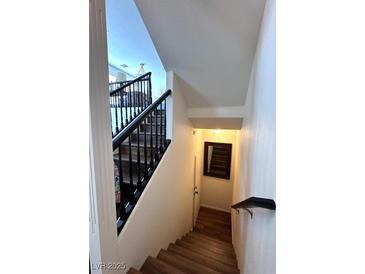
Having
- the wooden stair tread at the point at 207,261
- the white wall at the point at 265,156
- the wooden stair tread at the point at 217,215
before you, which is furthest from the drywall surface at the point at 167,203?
the wooden stair tread at the point at 217,215

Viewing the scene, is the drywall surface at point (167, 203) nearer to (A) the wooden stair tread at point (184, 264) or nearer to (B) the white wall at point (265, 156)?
(A) the wooden stair tread at point (184, 264)

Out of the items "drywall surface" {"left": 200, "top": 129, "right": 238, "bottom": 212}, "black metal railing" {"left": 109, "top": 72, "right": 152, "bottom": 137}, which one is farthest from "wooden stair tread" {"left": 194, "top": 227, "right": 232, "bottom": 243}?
"black metal railing" {"left": 109, "top": 72, "right": 152, "bottom": 137}

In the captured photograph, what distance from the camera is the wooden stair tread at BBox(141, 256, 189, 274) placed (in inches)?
66.4

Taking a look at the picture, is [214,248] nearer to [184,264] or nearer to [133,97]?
[184,264]

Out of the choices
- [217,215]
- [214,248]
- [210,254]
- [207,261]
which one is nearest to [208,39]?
[207,261]

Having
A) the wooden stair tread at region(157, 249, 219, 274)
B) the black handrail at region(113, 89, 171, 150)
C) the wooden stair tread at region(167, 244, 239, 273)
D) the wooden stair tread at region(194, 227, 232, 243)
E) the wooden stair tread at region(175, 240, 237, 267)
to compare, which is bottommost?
the wooden stair tread at region(194, 227, 232, 243)

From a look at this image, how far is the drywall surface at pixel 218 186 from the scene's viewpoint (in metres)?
5.02

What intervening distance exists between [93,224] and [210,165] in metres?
4.49

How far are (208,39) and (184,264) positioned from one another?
7.76 feet

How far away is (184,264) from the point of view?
1.88 m

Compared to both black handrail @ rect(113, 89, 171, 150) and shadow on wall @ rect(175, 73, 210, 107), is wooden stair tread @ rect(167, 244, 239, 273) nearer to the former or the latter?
black handrail @ rect(113, 89, 171, 150)
